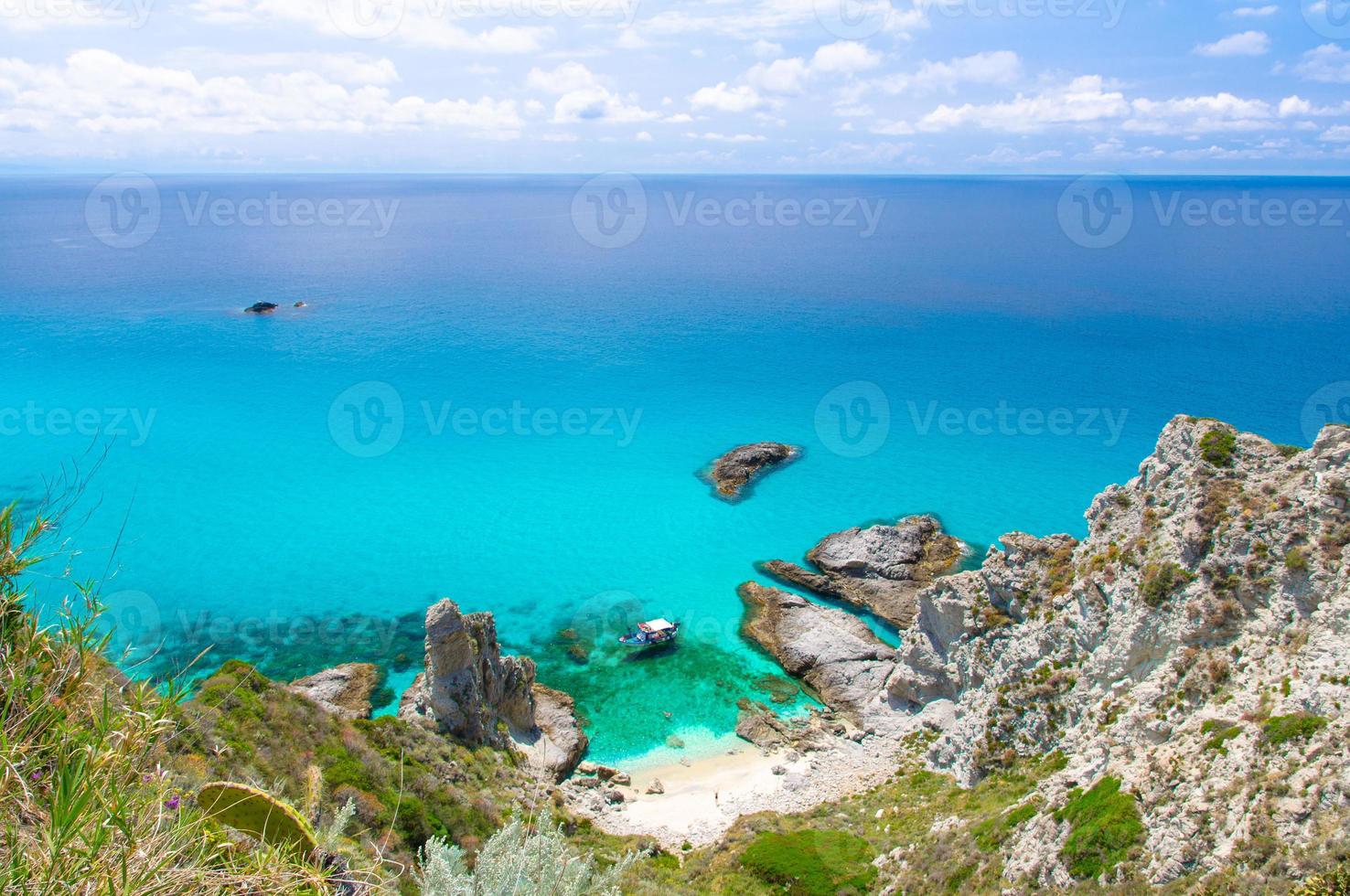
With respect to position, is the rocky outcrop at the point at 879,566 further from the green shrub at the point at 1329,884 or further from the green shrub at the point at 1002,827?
the green shrub at the point at 1329,884

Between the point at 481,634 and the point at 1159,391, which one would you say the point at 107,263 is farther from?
the point at 1159,391

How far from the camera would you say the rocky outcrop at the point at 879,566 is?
42125mm

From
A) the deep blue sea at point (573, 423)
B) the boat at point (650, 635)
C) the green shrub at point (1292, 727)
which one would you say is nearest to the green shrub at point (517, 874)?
the deep blue sea at point (573, 423)

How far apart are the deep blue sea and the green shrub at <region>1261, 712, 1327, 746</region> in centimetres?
2160

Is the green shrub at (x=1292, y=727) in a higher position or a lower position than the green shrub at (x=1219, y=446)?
lower

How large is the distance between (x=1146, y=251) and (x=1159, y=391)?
10713 centimetres

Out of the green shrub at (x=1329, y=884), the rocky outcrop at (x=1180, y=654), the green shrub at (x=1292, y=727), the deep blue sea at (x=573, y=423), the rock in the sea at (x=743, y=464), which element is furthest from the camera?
the rock in the sea at (x=743, y=464)

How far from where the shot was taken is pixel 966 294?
11912 cm

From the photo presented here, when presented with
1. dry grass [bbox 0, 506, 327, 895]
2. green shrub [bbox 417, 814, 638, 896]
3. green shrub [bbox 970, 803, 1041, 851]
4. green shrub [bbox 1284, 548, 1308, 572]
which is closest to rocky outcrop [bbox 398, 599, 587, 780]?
green shrub [bbox 970, 803, 1041, 851]

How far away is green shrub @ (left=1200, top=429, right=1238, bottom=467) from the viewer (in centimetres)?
2405

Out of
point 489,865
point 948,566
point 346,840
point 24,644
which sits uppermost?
point 24,644

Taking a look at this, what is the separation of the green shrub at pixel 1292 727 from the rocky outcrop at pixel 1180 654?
0.04 meters

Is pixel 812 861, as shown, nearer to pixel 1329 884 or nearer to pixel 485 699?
pixel 1329 884

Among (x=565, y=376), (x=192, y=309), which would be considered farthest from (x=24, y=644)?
(x=192, y=309)
